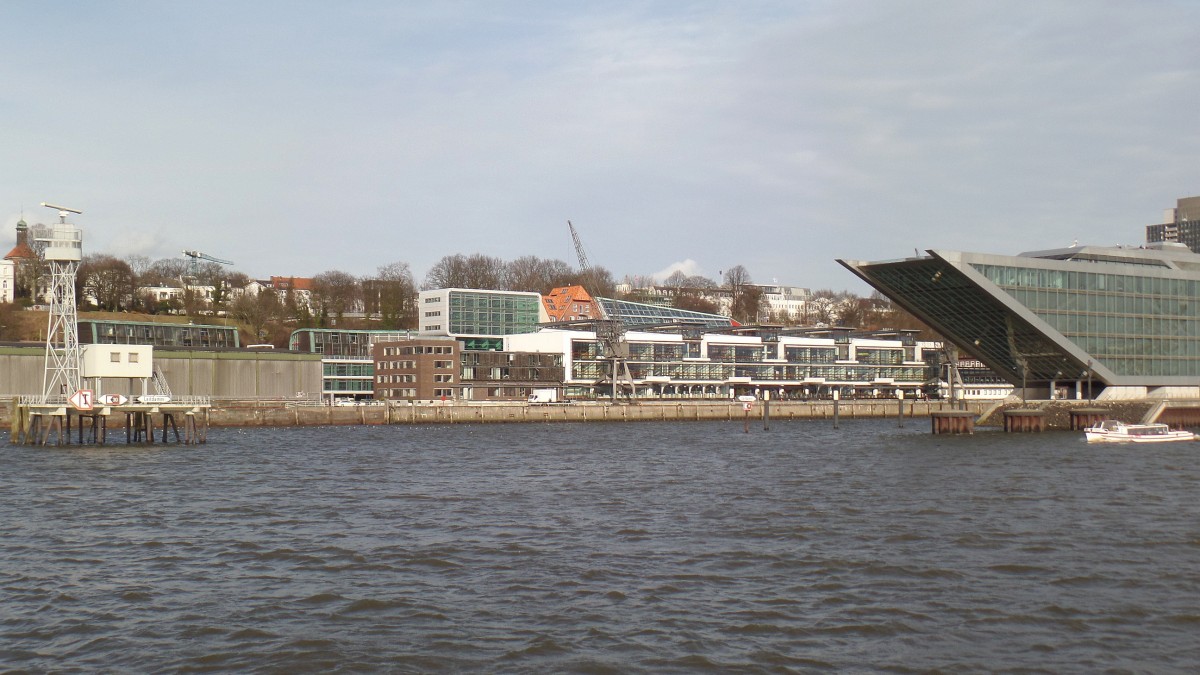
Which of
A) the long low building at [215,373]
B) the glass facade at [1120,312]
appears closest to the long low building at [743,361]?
the long low building at [215,373]

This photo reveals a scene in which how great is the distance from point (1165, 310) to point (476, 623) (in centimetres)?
8645

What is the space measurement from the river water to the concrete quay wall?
4509cm

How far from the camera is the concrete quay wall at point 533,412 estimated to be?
293ft

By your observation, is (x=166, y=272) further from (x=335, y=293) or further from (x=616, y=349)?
(x=616, y=349)

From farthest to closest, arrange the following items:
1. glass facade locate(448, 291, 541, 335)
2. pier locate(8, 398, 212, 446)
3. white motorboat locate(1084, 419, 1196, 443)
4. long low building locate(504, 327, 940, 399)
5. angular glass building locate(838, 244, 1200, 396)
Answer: glass facade locate(448, 291, 541, 335)
long low building locate(504, 327, 940, 399)
angular glass building locate(838, 244, 1200, 396)
white motorboat locate(1084, 419, 1196, 443)
pier locate(8, 398, 212, 446)

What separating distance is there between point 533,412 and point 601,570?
79.2 m

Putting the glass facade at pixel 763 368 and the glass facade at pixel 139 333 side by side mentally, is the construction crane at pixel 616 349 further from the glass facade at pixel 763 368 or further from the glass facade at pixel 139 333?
the glass facade at pixel 139 333

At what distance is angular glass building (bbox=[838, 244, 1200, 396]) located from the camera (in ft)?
263

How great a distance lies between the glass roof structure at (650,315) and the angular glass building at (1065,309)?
62.4 metres

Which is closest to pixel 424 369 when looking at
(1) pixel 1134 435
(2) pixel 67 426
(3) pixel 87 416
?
(2) pixel 67 426

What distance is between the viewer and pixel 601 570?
22.4m

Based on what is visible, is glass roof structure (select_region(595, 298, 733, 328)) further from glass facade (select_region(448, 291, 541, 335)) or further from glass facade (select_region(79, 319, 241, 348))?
glass facade (select_region(79, 319, 241, 348))

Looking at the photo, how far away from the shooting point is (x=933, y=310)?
279 feet

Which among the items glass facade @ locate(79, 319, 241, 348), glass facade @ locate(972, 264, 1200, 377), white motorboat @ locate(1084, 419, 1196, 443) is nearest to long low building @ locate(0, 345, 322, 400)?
glass facade @ locate(79, 319, 241, 348)
